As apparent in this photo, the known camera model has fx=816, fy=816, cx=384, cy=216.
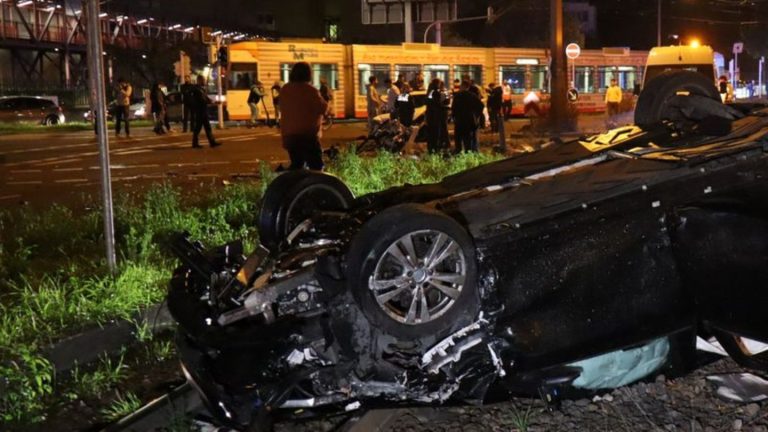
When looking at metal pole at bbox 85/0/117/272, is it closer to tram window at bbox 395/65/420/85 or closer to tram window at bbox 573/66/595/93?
tram window at bbox 395/65/420/85

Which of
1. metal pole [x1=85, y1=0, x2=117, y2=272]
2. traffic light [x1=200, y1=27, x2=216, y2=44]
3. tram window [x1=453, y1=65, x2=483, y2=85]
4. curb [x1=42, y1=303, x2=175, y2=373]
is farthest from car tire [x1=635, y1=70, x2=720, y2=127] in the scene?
tram window [x1=453, y1=65, x2=483, y2=85]

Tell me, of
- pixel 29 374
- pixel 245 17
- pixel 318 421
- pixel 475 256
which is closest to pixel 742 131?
pixel 475 256

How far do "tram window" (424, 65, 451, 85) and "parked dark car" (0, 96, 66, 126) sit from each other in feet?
52.4

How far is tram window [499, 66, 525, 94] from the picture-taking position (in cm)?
3747

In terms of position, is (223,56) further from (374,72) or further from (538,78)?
(538,78)

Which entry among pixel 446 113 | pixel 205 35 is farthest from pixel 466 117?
pixel 205 35

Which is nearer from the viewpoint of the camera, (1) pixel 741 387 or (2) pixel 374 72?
(1) pixel 741 387

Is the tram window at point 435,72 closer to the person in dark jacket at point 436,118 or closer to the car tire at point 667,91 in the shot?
the person in dark jacket at point 436,118

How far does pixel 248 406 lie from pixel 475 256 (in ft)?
4.00

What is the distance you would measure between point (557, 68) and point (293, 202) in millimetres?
20315

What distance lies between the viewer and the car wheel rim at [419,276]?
3711mm

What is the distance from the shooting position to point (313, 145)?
30.9ft

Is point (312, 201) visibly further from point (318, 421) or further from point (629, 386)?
point (629, 386)

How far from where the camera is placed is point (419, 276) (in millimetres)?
3756
